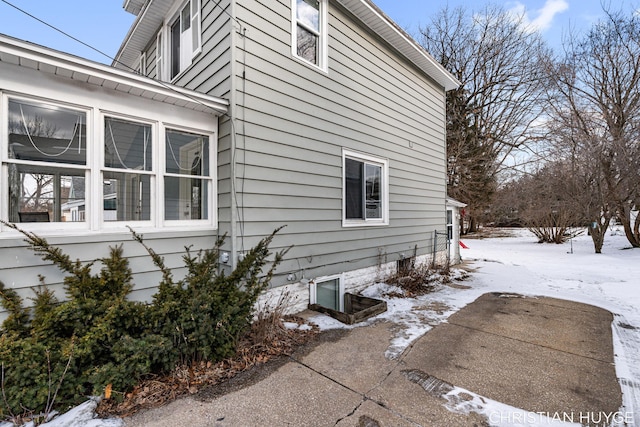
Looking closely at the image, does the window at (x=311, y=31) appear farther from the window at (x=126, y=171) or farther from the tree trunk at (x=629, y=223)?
the tree trunk at (x=629, y=223)

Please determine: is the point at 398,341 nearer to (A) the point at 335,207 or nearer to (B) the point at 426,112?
(A) the point at 335,207

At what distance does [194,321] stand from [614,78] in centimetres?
1628

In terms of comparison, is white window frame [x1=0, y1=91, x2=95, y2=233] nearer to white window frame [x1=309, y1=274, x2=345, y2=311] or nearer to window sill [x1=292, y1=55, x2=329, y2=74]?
window sill [x1=292, y1=55, x2=329, y2=74]

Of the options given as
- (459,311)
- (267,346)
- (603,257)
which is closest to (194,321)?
(267,346)

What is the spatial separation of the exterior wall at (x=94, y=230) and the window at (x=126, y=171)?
0.11 metres

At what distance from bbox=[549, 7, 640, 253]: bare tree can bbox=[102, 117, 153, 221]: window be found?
13.9 metres

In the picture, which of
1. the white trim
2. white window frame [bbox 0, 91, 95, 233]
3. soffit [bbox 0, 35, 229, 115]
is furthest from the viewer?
the white trim

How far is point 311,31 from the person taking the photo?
488 centimetres

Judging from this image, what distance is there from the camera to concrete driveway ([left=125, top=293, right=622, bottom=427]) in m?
2.27

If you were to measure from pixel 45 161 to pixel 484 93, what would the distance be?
64.9 ft

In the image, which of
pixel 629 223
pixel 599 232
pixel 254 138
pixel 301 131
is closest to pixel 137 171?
pixel 254 138

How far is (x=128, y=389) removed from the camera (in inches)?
99.0

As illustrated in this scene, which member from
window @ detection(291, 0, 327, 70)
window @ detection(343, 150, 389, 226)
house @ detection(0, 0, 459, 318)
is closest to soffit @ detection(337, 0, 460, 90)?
house @ detection(0, 0, 459, 318)

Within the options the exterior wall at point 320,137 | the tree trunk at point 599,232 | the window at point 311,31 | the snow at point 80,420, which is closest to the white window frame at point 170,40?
the exterior wall at point 320,137
